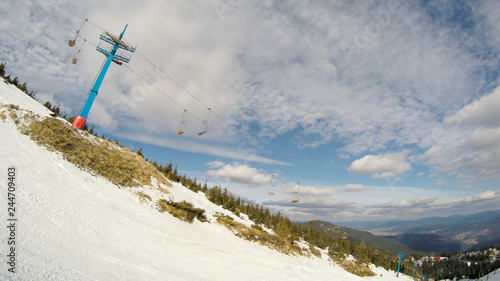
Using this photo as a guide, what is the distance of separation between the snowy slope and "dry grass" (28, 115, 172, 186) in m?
1.31

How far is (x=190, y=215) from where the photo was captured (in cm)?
2520

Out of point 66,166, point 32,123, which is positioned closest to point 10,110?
point 32,123

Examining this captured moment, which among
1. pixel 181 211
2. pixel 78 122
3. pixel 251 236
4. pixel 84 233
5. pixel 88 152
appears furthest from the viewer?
pixel 251 236

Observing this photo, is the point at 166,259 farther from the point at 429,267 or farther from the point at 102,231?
the point at 429,267

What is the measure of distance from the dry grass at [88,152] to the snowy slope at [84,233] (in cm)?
131

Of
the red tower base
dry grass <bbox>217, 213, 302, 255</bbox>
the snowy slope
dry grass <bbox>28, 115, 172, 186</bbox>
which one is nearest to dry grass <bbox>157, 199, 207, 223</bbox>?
the snowy slope

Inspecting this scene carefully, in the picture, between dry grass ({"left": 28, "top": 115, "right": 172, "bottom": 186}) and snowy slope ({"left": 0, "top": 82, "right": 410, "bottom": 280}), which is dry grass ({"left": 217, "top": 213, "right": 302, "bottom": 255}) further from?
dry grass ({"left": 28, "top": 115, "right": 172, "bottom": 186})

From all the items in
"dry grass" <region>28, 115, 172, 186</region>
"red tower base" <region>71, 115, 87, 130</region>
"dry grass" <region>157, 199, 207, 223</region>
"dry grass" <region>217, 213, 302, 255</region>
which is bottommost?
"dry grass" <region>217, 213, 302, 255</region>

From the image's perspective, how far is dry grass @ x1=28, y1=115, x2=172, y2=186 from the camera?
19.8 meters

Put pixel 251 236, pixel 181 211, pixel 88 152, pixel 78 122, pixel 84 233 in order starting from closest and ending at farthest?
pixel 84 233
pixel 88 152
pixel 181 211
pixel 78 122
pixel 251 236

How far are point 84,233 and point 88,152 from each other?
15.5 meters

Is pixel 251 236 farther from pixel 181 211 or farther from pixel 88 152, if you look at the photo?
pixel 88 152

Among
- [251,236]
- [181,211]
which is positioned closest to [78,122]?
[181,211]

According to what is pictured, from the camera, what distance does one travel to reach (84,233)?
10297 mm
